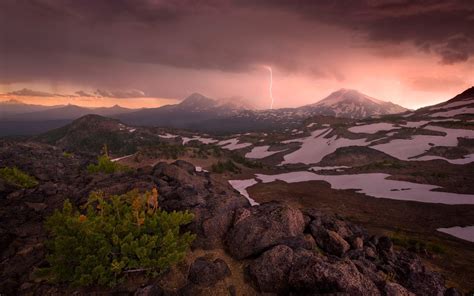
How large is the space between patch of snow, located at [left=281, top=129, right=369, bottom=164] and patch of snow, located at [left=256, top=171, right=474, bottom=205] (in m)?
31.0

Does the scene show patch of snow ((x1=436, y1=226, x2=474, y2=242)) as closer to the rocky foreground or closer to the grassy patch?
the grassy patch

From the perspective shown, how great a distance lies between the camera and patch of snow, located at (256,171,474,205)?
124 ft

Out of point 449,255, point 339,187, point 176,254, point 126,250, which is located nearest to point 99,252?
point 126,250

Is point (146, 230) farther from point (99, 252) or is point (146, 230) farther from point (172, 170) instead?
point (172, 170)

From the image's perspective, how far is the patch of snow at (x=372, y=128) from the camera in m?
97.1

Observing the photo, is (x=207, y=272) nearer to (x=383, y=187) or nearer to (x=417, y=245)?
(x=417, y=245)

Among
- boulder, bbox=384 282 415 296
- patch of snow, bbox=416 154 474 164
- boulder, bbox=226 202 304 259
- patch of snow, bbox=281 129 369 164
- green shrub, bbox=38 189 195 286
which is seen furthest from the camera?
patch of snow, bbox=281 129 369 164

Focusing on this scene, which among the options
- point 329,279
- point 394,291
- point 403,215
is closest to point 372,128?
point 403,215

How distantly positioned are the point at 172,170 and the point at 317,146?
80479 millimetres

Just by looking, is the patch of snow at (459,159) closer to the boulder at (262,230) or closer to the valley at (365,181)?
the valley at (365,181)

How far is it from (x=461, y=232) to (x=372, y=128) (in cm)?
7979

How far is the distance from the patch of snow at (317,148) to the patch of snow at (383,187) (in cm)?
3097

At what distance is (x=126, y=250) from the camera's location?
11.6 m

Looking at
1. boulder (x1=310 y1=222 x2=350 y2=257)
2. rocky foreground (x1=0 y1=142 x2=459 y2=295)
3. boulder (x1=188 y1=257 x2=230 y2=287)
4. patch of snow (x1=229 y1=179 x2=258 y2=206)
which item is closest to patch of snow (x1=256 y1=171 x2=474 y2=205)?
patch of snow (x1=229 y1=179 x2=258 y2=206)
